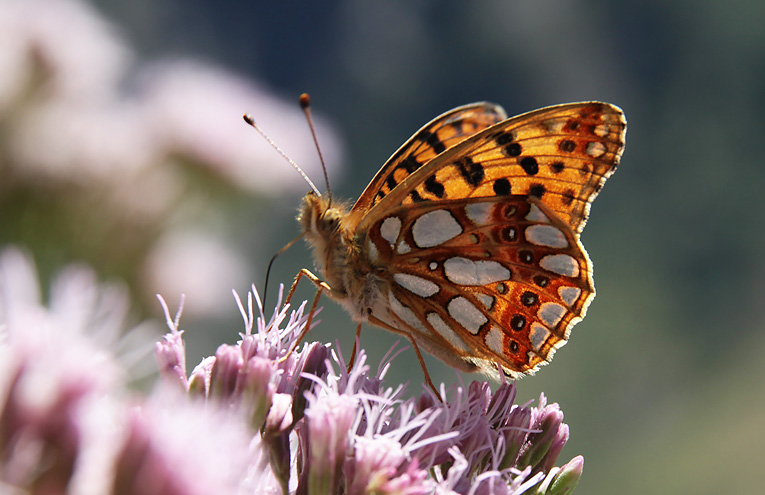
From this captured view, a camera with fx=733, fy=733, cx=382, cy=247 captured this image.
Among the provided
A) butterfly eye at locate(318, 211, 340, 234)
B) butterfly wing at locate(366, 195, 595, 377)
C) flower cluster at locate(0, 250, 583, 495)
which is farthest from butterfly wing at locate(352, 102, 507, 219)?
flower cluster at locate(0, 250, 583, 495)

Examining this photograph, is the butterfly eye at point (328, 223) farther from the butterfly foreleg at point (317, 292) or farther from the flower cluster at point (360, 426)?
the flower cluster at point (360, 426)

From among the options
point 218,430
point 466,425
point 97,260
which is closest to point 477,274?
point 466,425

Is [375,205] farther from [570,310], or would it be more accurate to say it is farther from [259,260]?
[259,260]

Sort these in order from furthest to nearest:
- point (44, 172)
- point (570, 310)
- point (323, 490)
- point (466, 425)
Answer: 1. point (44, 172)
2. point (570, 310)
3. point (466, 425)
4. point (323, 490)

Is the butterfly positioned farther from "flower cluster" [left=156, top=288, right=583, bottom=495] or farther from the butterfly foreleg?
"flower cluster" [left=156, top=288, right=583, bottom=495]

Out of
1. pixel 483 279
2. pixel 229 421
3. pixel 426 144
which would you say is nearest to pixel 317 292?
pixel 483 279

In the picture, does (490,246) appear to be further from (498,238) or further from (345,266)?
(345,266)
